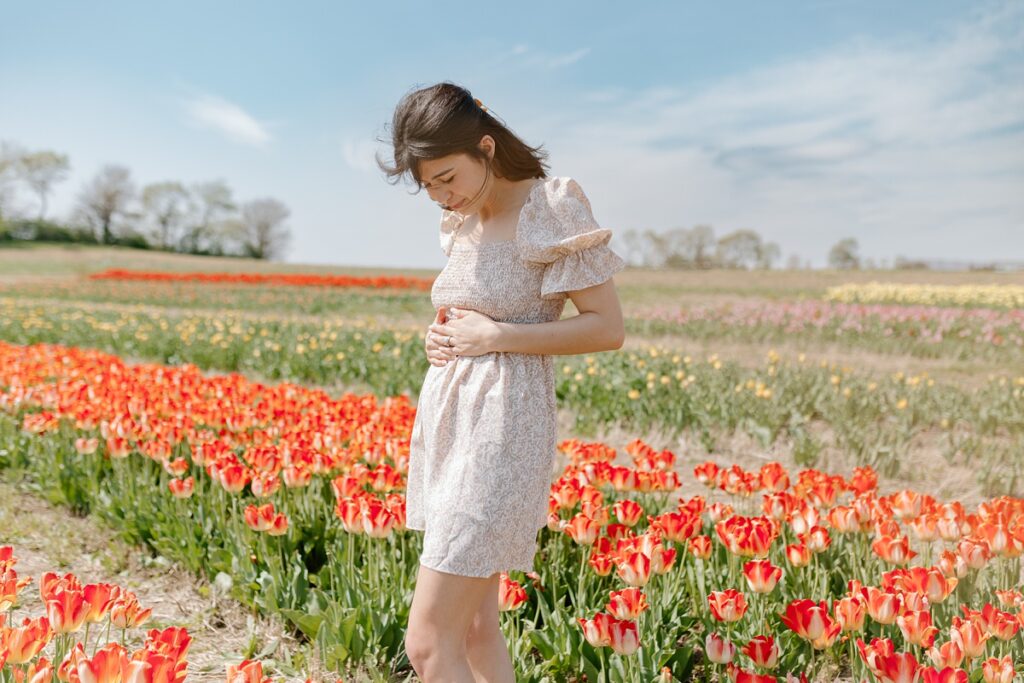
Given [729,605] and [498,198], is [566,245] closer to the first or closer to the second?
[498,198]

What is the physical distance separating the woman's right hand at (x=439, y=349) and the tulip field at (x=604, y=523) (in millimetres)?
678

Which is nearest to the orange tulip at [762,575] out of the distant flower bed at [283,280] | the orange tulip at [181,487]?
the orange tulip at [181,487]

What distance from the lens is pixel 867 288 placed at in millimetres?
24344

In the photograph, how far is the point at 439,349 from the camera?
6.44 feet

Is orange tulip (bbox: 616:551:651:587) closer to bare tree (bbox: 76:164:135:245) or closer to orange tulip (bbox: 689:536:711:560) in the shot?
orange tulip (bbox: 689:536:711:560)

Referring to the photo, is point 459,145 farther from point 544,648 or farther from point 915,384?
point 915,384

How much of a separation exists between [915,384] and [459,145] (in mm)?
6352

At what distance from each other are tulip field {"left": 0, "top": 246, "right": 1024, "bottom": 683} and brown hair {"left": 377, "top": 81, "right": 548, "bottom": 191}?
3.69ft

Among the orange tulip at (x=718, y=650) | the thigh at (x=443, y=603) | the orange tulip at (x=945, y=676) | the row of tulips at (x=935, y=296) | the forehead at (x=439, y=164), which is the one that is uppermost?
the forehead at (x=439, y=164)

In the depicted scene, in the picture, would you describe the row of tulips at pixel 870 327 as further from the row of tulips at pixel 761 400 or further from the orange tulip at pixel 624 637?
the orange tulip at pixel 624 637

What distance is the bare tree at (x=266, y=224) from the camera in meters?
67.4

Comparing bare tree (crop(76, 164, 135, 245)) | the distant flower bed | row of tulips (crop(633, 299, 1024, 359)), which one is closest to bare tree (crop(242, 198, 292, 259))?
bare tree (crop(76, 164, 135, 245))

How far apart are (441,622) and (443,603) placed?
0.16 ft

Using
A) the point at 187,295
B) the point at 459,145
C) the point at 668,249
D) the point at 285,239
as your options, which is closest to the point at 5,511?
the point at 459,145
